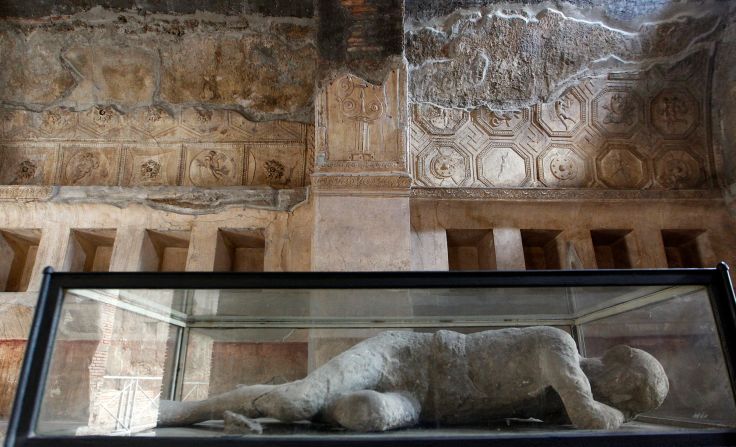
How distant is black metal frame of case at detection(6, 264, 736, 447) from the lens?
6.33 ft

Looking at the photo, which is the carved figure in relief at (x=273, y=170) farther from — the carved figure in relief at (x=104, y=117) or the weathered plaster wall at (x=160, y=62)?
the carved figure in relief at (x=104, y=117)

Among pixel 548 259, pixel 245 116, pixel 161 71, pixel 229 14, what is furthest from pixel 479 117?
pixel 161 71

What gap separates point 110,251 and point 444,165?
390 cm

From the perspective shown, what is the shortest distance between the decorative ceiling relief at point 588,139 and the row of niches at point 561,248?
Answer: 20.8 inches

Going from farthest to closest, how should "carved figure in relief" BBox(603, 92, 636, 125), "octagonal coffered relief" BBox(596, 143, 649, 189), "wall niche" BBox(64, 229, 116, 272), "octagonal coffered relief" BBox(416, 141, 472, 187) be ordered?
"carved figure in relief" BBox(603, 92, 636, 125), "octagonal coffered relief" BBox(596, 143, 649, 189), "octagonal coffered relief" BBox(416, 141, 472, 187), "wall niche" BBox(64, 229, 116, 272)

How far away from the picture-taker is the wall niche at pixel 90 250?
5.39m

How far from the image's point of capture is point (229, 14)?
5797mm

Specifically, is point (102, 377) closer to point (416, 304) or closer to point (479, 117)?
point (416, 304)

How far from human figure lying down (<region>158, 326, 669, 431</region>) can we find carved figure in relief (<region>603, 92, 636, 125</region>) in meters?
4.11

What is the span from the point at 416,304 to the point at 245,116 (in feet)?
13.9

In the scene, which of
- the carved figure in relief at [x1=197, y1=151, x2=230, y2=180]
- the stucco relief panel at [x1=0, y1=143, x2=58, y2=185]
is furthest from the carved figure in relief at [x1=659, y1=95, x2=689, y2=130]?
the stucco relief panel at [x1=0, y1=143, x2=58, y2=185]

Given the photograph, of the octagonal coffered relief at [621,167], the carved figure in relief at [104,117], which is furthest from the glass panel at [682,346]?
the carved figure in relief at [104,117]

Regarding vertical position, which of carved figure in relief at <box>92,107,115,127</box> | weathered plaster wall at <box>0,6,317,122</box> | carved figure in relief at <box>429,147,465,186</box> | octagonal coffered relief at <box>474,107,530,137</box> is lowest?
carved figure in relief at <box>429,147,465,186</box>

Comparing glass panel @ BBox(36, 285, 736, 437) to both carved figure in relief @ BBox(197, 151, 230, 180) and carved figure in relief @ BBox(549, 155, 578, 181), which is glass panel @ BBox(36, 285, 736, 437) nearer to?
carved figure in relief @ BBox(549, 155, 578, 181)
